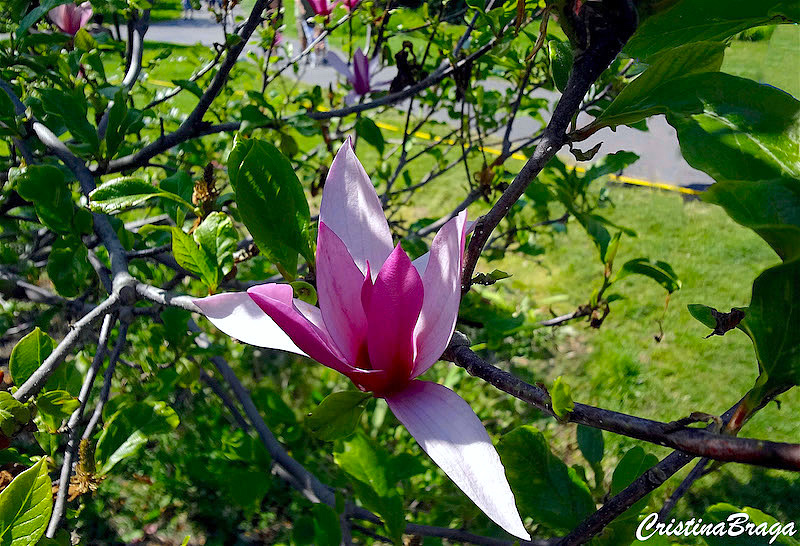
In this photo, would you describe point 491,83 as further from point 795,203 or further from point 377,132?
point 795,203

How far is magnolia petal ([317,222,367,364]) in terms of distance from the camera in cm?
54

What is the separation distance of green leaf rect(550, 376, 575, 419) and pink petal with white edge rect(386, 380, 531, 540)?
7 centimetres

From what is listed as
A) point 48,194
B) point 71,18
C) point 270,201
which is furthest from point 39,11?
point 270,201

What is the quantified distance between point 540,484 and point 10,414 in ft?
2.21

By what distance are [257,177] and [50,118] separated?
0.96 m

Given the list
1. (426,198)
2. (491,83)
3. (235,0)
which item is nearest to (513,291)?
(426,198)

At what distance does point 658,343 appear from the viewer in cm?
283

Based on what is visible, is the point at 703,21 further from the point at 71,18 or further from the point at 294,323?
the point at 71,18

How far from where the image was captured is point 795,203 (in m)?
0.40

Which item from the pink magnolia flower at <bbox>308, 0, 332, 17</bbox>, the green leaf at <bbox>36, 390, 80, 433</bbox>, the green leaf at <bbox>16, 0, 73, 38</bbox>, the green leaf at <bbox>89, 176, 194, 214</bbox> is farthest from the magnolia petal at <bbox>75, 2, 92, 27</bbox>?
the green leaf at <bbox>36, 390, 80, 433</bbox>

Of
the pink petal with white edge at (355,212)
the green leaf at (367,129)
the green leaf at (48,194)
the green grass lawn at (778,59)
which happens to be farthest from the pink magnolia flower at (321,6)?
the green grass lawn at (778,59)

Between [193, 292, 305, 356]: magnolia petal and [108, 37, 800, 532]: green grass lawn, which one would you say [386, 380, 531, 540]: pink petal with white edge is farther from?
[108, 37, 800, 532]: green grass lawn

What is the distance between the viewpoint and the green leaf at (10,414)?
67 cm

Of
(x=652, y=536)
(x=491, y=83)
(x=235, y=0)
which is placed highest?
(x=491, y=83)
